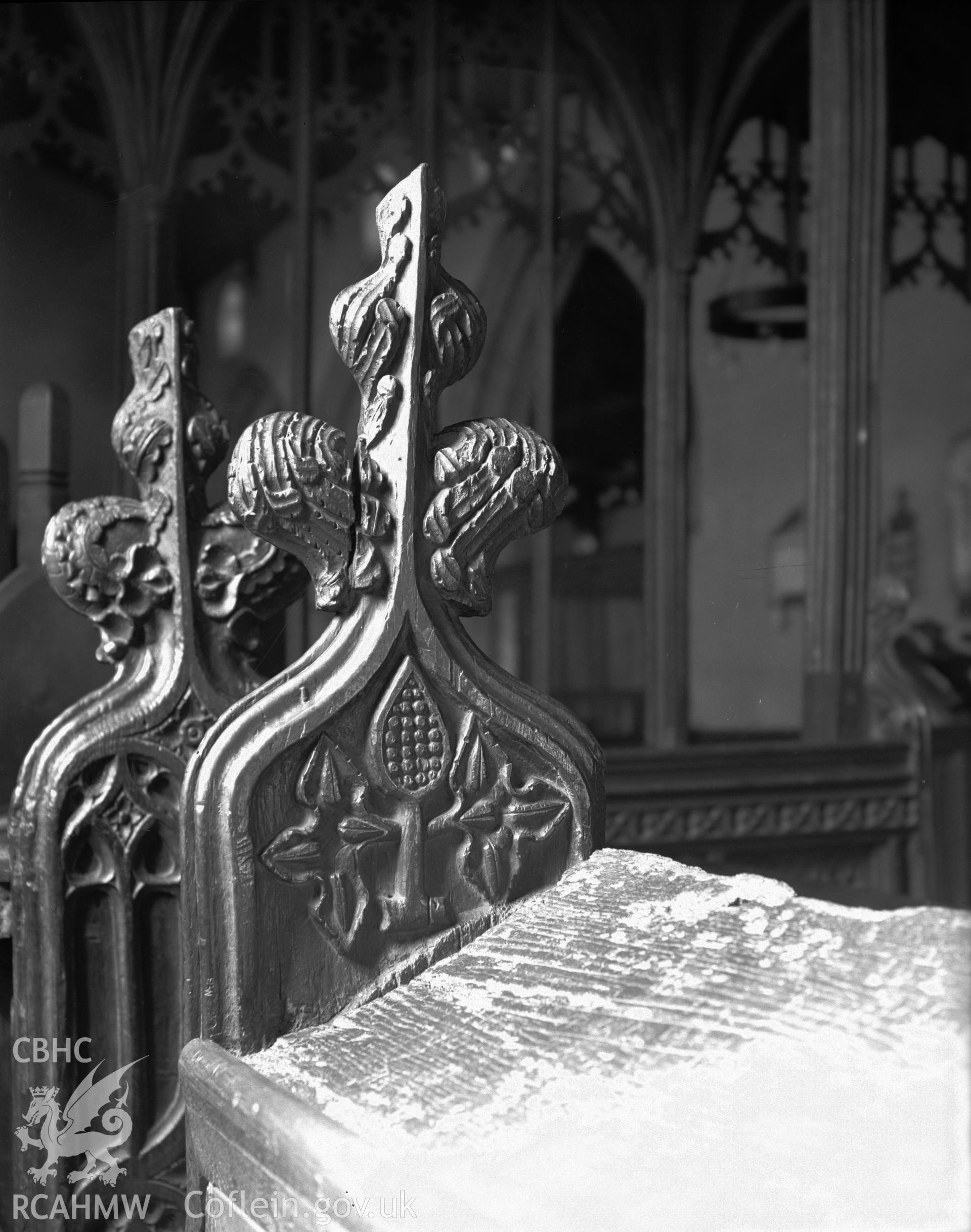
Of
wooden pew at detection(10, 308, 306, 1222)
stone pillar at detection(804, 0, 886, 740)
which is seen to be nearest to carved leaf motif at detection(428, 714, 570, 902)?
wooden pew at detection(10, 308, 306, 1222)

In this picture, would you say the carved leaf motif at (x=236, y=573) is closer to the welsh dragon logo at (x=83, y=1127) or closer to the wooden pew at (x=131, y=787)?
the wooden pew at (x=131, y=787)

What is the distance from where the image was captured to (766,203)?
645 cm

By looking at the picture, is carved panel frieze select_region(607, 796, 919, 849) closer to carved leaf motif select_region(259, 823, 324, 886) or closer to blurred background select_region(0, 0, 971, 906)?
blurred background select_region(0, 0, 971, 906)

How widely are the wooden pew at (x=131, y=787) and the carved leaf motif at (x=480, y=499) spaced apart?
1.73ft

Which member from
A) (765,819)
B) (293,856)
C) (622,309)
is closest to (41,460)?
(293,856)

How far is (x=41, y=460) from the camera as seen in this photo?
10.1ft

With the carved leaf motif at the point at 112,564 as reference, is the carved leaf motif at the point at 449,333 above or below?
above

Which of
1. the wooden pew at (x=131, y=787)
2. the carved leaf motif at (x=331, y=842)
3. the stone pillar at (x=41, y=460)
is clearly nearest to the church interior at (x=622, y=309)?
the stone pillar at (x=41, y=460)

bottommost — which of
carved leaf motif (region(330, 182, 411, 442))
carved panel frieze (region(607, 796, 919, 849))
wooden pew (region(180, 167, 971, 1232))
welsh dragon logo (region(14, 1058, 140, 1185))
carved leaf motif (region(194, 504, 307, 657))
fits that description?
carved panel frieze (region(607, 796, 919, 849))

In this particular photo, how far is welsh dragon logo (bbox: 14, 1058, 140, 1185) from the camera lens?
1.55 meters

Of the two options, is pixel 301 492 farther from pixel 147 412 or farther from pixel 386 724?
pixel 147 412

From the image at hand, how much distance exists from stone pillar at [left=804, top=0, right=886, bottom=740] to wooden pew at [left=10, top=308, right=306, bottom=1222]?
135 inches

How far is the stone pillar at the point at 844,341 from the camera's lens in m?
4.73

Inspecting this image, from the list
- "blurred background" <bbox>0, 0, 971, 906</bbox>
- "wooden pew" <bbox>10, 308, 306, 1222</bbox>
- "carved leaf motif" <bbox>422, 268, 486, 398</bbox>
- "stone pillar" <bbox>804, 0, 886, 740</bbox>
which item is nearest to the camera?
"carved leaf motif" <bbox>422, 268, 486, 398</bbox>
